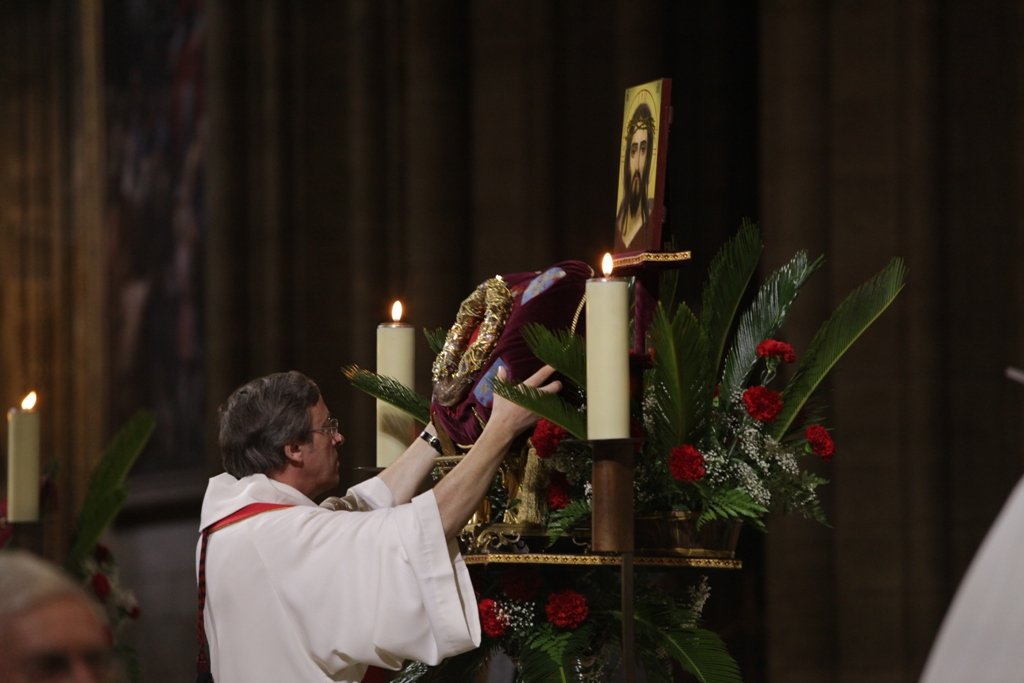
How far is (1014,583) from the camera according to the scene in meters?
1.17

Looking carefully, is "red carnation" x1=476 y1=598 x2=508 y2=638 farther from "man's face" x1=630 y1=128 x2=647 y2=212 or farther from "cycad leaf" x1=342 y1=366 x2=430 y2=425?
"man's face" x1=630 y1=128 x2=647 y2=212

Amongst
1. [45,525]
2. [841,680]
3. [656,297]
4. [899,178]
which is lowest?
[841,680]

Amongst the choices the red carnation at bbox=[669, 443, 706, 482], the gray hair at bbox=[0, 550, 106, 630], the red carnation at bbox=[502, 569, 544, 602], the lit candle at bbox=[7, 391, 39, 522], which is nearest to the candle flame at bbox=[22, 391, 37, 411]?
the lit candle at bbox=[7, 391, 39, 522]

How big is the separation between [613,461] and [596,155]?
4.62 metres

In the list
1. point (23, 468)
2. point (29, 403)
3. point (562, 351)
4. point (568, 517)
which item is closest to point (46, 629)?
point (562, 351)

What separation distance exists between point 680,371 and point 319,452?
965 millimetres

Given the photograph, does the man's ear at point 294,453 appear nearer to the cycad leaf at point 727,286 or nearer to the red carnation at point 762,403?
the cycad leaf at point 727,286

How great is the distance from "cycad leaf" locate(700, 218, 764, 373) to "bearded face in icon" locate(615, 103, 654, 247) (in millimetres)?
335

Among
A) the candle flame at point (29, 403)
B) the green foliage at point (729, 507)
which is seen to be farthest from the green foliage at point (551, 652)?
the candle flame at point (29, 403)

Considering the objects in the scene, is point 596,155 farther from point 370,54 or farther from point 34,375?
point 34,375

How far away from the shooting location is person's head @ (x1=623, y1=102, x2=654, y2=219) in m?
2.99

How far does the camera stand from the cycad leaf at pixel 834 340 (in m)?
3.15

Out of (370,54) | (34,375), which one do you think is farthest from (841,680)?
(34,375)

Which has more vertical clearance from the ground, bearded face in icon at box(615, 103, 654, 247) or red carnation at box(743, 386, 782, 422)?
bearded face in icon at box(615, 103, 654, 247)
